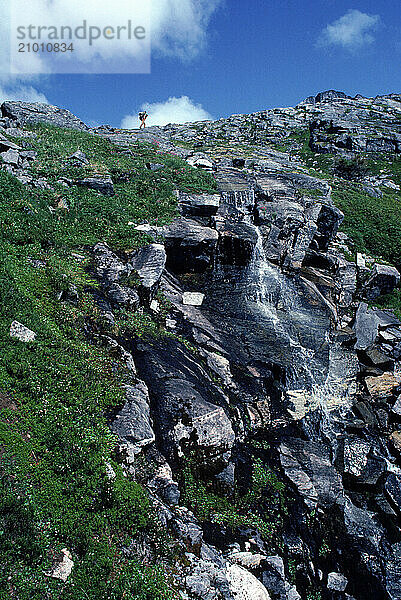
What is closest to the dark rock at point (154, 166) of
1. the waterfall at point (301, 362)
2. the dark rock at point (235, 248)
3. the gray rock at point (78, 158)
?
the gray rock at point (78, 158)

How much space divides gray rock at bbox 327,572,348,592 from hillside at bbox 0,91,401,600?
62 millimetres

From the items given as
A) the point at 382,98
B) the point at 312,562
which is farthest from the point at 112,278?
the point at 382,98

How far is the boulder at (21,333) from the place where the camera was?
1112 centimetres

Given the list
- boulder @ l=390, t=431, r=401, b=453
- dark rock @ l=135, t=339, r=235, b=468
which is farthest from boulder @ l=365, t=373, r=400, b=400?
dark rock @ l=135, t=339, r=235, b=468

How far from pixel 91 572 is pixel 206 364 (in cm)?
892

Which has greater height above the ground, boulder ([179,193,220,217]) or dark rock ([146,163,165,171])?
dark rock ([146,163,165,171])

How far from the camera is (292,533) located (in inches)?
476

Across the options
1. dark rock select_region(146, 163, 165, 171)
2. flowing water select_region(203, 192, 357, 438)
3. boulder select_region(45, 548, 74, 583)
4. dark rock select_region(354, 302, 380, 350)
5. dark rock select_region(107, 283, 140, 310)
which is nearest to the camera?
boulder select_region(45, 548, 74, 583)

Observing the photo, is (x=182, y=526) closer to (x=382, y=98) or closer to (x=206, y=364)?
(x=206, y=364)

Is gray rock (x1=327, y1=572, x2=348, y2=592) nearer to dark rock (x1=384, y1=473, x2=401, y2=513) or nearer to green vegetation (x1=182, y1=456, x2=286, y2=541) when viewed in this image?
green vegetation (x1=182, y1=456, x2=286, y2=541)

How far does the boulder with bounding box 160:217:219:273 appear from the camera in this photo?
21.2m

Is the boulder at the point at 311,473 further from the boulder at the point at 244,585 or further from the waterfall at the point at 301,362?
the boulder at the point at 244,585

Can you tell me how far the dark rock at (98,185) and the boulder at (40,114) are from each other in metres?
17.9

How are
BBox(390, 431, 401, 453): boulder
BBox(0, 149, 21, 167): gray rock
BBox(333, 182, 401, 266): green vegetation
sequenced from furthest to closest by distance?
BBox(333, 182, 401, 266): green vegetation → BBox(0, 149, 21, 167): gray rock → BBox(390, 431, 401, 453): boulder
